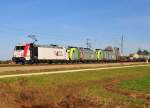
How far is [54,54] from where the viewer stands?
221 ft

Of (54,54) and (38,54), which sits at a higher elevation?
(54,54)

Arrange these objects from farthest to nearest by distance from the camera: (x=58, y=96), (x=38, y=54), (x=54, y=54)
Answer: (x=54, y=54), (x=38, y=54), (x=58, y=96)

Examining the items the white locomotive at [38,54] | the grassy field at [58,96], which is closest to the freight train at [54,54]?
the white locomotive at [38,54]

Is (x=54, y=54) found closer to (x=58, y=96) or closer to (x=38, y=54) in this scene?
(x=38, y=54)

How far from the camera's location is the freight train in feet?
189

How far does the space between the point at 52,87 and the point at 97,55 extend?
6648 cm

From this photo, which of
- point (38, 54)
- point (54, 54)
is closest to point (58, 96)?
point (38, 54)

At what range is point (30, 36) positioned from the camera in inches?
3167

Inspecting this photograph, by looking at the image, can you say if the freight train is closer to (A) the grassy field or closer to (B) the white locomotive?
(B) the white locomotive

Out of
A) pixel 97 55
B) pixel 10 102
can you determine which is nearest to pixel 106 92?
pixel 10 102

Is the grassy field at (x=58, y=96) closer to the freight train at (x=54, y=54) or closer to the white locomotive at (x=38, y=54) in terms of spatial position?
the white locomotive at (x=38, y=54)

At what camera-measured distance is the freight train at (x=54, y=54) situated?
57.5 meters

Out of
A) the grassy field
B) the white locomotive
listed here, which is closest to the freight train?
the white locomotive

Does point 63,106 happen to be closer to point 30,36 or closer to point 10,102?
point 10,102
